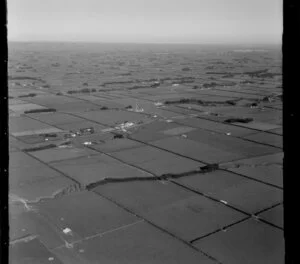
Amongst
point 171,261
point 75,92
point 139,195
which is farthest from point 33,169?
point 75,92

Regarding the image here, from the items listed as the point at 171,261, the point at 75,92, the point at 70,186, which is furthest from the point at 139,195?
the point at 75,92

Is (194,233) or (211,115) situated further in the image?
(211,115)

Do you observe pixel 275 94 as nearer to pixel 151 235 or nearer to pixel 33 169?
pixel 33 169

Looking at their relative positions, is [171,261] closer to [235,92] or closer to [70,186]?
[70,186]
